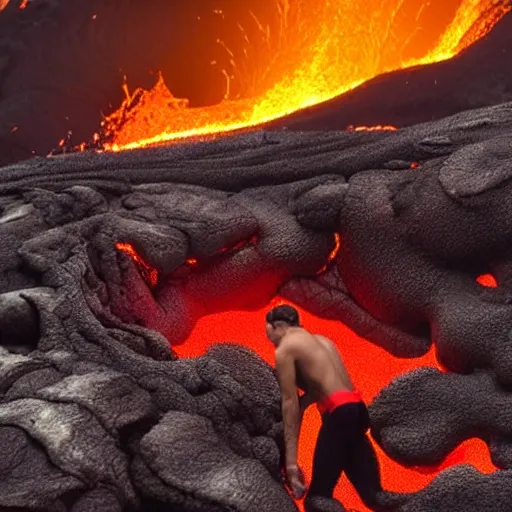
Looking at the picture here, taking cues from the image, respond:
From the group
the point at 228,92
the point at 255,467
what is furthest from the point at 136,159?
the point at 228,92

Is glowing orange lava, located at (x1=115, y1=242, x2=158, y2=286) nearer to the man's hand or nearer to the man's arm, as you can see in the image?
the man's arm

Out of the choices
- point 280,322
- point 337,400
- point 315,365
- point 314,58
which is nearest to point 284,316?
point 280,322

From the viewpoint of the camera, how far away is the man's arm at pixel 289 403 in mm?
2941

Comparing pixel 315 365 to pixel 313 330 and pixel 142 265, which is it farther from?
pixel 142 265

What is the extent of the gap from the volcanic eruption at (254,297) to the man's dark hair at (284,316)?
0.17 metres

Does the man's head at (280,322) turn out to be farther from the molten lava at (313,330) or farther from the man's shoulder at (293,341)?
the molten lava at (313,330)

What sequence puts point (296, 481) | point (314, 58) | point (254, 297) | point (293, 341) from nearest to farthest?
point (296, 481) < point (293, 341) < point (254, 297) < point (314, 58)

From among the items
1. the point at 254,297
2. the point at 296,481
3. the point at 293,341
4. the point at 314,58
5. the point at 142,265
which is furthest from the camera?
the point at 314,58

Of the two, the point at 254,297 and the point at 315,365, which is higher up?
the point at 254,297

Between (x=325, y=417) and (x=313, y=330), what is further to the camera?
(x=313, y=330)

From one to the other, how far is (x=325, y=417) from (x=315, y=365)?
188 mm

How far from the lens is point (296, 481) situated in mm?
2877

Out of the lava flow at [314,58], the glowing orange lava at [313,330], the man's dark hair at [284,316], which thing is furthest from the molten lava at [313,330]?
the lava flow at [314,58]

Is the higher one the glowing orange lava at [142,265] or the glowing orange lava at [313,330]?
the glowing orange lava at [142,265]
